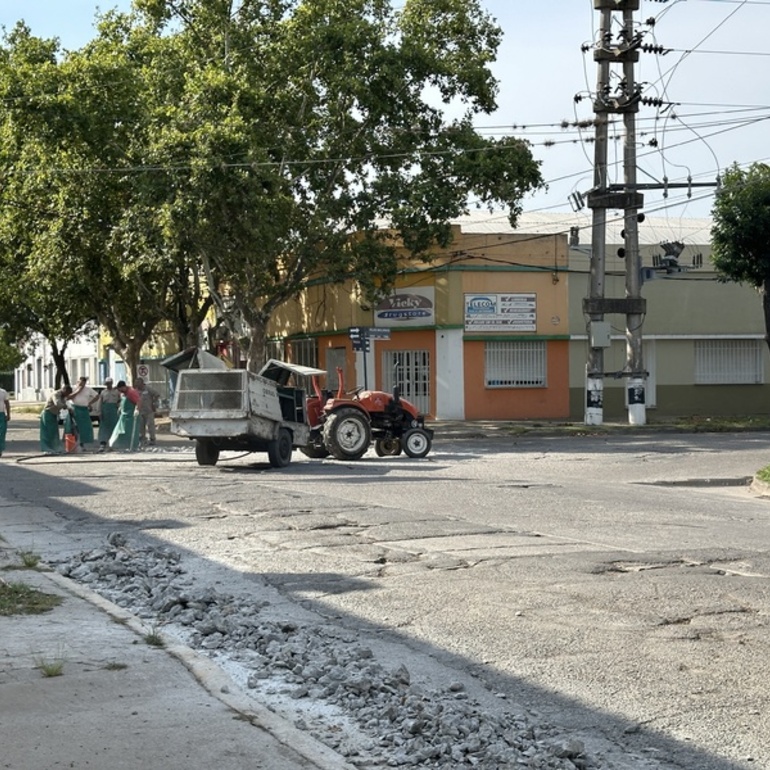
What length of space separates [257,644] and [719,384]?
127 ft

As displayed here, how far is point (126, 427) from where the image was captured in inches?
1208

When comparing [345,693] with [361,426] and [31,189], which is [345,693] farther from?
[31,189]

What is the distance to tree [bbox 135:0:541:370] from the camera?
3344 centimetres

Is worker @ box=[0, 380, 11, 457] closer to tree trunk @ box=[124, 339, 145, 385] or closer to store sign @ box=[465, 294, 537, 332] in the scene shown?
store sign @ box=[465, 294, 537, 332]

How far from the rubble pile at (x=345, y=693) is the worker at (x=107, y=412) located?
21424 millimetres

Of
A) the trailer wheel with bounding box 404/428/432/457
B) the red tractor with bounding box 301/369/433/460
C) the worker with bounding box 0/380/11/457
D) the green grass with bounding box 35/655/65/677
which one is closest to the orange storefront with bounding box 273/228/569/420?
the worker with bounding box 0/380/11/457

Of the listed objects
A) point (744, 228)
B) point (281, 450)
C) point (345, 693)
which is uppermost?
point (744, 228)

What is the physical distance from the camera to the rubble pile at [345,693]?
5953 millimetres

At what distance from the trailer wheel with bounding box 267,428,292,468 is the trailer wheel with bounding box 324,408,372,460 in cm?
130

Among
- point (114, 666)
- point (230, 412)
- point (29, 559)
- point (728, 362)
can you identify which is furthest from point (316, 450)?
point (728, 362)

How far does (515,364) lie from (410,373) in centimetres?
339

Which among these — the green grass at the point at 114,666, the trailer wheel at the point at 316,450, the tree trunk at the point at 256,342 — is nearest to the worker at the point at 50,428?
the trailer wheel at the point at 316,450

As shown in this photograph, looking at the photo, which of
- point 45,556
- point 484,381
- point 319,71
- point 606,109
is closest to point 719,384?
point 484,381

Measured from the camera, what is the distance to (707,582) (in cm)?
1047
